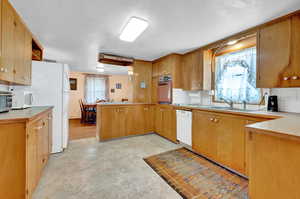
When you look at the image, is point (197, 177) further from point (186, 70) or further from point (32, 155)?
point (186, 70)

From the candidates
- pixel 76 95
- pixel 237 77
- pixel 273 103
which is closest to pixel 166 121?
pixel 237 77

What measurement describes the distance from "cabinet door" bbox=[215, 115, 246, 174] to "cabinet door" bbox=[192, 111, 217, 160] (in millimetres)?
89

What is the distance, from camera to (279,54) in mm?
1694

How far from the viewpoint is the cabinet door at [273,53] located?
1.64 m

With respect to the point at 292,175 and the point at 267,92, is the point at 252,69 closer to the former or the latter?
the point at 267,92

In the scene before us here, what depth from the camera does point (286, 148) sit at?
0.89 metres

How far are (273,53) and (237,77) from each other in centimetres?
75

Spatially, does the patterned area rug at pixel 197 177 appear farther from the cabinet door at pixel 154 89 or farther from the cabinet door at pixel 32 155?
the cabinet door at pixel 154 89

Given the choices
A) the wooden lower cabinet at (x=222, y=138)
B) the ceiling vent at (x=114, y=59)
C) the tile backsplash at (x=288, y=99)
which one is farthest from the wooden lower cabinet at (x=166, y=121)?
the tile backsplash at (x=288, y=99)

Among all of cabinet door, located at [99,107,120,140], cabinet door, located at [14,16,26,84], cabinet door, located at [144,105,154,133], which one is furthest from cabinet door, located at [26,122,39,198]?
cabinet door, located at [144,105,154,133]

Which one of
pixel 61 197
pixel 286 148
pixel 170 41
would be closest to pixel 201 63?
pixel 170 41

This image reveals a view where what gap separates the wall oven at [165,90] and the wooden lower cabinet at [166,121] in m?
0.20

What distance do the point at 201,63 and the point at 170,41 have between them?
0.87 metres

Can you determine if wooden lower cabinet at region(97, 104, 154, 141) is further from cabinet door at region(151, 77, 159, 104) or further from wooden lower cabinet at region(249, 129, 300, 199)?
wooden lower cabinet at region(249, 129, 300, 199)
